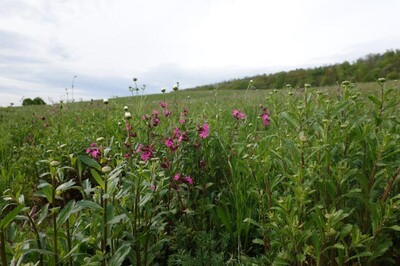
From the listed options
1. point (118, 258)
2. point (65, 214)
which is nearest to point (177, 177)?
point (118, 258)

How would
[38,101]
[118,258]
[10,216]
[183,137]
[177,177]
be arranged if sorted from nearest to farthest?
[10,216], [118,258], [177,177], [183,137], [38,101]

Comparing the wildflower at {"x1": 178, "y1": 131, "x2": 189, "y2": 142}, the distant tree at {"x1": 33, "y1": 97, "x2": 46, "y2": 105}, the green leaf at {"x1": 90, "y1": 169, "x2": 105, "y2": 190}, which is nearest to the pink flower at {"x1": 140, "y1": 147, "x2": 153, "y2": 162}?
the wildflower at {"x1": 178, "y1": 131, "x2": 189, "y2": 142}

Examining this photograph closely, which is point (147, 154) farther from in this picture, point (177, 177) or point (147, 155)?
point (177, 177)

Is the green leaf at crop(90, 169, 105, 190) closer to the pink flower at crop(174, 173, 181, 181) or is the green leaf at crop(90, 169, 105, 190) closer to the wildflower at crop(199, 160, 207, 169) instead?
the pink flower at crop(174, 173, 181, 181)

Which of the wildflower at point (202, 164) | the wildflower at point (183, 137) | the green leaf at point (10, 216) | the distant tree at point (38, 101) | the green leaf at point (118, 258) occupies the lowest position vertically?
the green leaf at point (118, 258)

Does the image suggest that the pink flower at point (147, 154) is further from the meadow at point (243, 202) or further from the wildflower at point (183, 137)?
the wildflower at point (183, 137)

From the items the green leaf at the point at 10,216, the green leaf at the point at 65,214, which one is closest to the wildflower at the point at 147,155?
the green leaf at the point at 65,214

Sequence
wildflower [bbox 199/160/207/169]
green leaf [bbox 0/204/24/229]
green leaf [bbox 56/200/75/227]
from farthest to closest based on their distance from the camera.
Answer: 1. wildflower [bbox 199/160/207/169]
2. green leaf [bbox 56/200/75/227]
3. green leaf [bbox 0/204/24/229]

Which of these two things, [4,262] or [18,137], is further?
[18,137]

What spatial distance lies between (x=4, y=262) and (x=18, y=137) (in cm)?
424

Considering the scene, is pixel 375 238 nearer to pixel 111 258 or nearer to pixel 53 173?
pixel 111 258

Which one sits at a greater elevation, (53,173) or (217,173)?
(53,173)

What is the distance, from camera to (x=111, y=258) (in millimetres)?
1438

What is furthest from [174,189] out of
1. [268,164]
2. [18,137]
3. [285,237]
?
[18,137]
